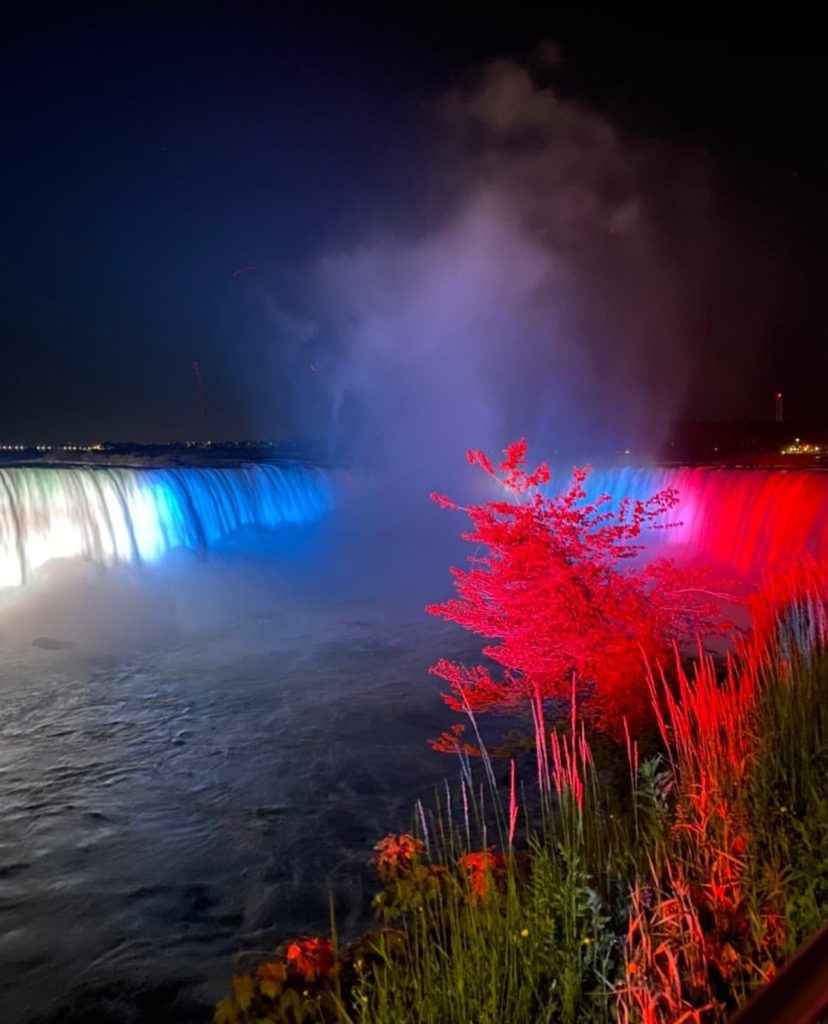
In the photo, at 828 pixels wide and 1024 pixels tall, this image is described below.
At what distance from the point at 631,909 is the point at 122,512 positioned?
22223 millimetres

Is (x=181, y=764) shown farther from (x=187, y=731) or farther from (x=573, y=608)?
(x=573, y=608)

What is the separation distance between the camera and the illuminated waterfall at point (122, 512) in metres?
20.3

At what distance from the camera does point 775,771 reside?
441cm

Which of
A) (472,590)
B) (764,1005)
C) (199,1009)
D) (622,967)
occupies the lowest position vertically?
(199,1009)

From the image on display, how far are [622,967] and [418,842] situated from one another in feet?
10.5

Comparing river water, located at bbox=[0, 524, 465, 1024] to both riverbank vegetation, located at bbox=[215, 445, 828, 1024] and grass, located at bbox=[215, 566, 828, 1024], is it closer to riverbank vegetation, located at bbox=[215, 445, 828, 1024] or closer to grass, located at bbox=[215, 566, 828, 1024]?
riverbank vegetation, located at bbox=[215, 445, 828, 1024]

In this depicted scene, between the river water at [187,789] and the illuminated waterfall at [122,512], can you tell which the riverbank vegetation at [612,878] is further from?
the illuminated waterfall at [122,512]

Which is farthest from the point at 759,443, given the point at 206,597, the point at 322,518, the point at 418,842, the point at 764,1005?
the point at 764,1005

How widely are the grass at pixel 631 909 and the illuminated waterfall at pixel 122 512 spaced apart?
18066 millimetres

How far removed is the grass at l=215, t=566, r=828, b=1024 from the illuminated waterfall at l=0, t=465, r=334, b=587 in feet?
59.3

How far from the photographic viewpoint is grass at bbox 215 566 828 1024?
3121 mm

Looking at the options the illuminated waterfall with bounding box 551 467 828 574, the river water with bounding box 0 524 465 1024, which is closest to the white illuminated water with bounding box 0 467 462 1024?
the river water with bounding box 0 524 465 1024

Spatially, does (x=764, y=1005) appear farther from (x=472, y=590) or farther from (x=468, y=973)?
(x=472, y=590)

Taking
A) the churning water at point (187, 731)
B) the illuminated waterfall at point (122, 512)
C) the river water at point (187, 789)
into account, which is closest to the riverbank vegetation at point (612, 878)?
the river water at point (187, 789)
